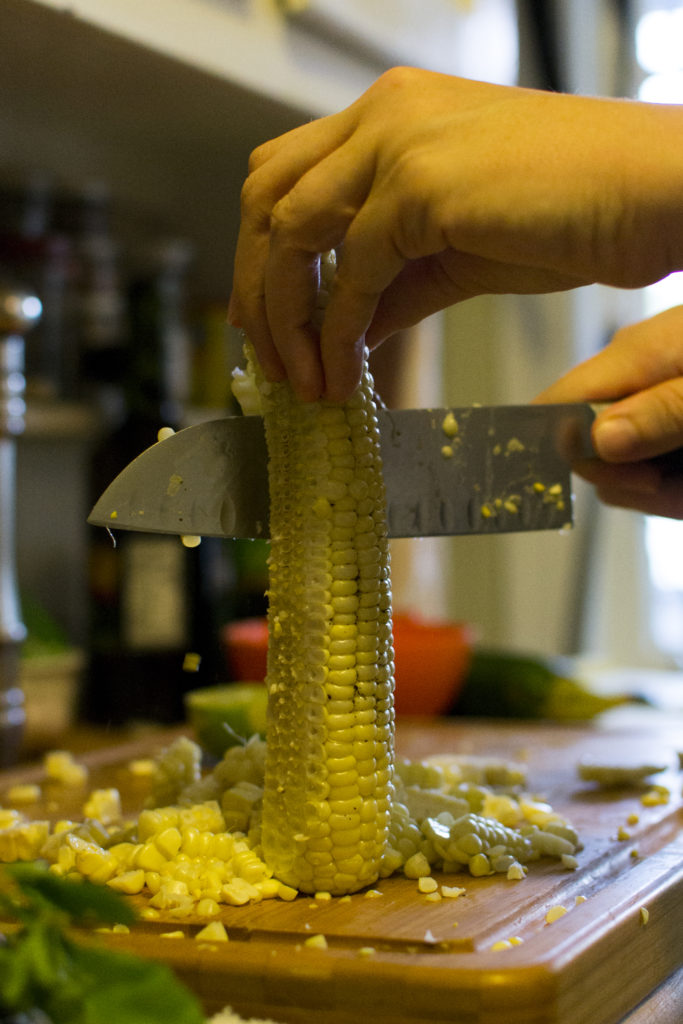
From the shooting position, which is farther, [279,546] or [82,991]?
[279,546]

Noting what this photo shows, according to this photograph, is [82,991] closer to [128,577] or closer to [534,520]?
[534,520]

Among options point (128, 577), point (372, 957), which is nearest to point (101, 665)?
point (128, 577)

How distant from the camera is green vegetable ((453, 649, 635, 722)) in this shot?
1.49m

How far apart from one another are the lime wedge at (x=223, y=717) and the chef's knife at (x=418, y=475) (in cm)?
29

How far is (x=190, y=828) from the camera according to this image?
0.69 meters

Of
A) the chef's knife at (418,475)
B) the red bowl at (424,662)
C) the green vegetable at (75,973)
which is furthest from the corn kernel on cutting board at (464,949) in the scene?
the red bowl at (424,662)

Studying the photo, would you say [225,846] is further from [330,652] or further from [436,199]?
[436,199]

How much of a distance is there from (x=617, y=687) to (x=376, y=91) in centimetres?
140

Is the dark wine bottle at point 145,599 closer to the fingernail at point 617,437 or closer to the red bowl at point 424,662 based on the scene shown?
the red bowl at point 424,662

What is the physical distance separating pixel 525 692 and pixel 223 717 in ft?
2.11

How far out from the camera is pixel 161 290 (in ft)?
4.97

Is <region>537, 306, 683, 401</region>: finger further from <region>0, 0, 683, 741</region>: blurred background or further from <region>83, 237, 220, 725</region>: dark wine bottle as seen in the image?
<region>83, 237, 220, 725</region>: dark wine bottle

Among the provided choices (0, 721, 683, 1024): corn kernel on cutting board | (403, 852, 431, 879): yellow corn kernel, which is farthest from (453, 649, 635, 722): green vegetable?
(403, 852, 431, 879): yellow corn kernel

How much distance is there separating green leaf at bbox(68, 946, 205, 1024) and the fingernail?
482mm
